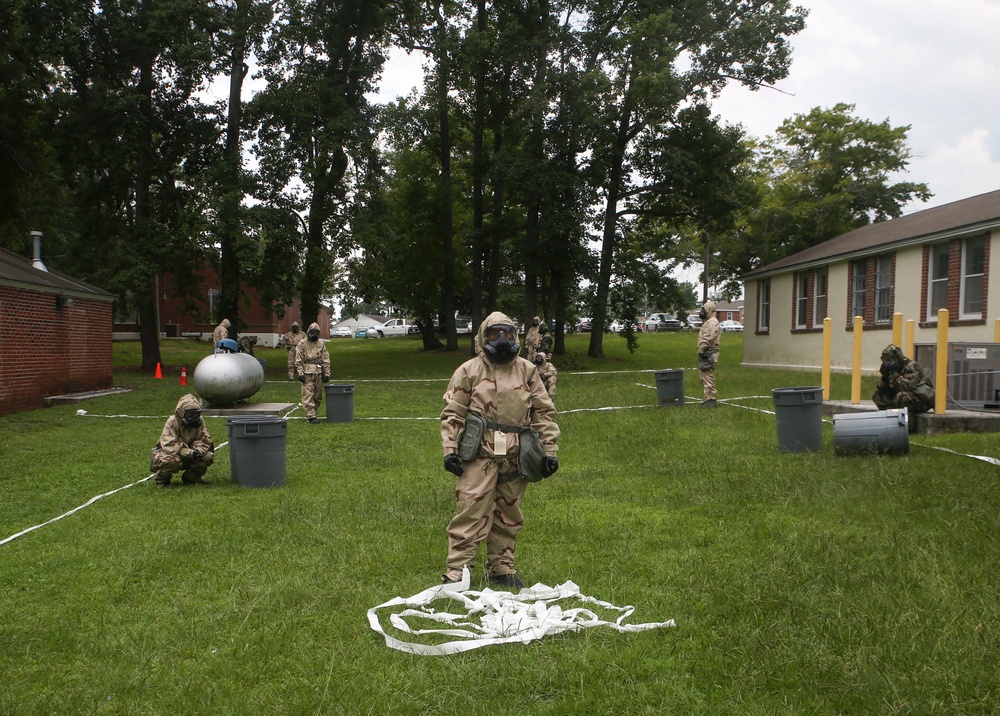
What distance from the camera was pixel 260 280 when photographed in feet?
96.0

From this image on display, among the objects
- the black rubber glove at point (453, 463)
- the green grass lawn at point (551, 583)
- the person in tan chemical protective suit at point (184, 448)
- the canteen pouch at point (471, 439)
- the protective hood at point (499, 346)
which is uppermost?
the protective hood at point (499, 346)

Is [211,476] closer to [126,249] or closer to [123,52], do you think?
[126,249]

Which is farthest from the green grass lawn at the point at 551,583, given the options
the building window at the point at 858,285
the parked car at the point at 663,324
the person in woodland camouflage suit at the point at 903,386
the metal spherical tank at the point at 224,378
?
the parked car at the point at 663,324

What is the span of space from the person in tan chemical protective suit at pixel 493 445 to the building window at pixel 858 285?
69.6ft

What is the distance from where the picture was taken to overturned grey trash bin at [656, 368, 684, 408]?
56.5ft

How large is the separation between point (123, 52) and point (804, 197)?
33.0 meters

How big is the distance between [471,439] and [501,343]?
27.3 inches

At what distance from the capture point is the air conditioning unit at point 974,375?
40.5 ft

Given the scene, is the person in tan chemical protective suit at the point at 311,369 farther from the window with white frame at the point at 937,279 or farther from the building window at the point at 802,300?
the building window at the point at 802,300

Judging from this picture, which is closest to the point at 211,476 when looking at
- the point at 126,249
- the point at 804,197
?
the point at 126,249

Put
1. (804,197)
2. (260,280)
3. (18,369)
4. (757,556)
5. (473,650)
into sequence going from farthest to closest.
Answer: (804,197)
(260,280)
(18,369)
(757,556)
(473,650)

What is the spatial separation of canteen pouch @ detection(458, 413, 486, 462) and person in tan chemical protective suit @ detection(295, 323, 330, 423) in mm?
10685

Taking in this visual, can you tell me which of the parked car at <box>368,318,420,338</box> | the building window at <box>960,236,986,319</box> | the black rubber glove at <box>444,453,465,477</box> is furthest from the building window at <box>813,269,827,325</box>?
the parked car at <box>368,318,420,338</box>

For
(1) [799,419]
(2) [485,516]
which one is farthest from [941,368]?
(2) [485,516]
